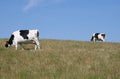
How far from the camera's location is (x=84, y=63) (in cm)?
1883

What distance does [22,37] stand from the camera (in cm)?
2716

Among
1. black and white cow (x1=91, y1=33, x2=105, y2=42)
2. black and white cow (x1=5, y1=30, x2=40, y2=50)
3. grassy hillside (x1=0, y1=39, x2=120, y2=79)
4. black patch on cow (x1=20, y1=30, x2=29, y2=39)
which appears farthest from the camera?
black and white cow (x1=91, y1=33, x2=105, y2=42)

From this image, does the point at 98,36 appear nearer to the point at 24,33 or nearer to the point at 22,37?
the point at 24,33

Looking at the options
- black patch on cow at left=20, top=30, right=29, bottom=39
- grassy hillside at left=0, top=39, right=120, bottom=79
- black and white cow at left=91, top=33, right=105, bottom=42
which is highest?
black patch on cow at left=20, top=30, right=29, bottom=39

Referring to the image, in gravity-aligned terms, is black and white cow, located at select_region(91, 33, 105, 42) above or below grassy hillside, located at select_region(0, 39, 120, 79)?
above

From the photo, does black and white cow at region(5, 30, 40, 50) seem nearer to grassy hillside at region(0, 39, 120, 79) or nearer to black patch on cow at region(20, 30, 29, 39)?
black patch on cow at region(20, 30, 29, 39)

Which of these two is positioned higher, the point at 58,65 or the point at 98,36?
the point at 98,36

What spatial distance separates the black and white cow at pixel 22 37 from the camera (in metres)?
27.1

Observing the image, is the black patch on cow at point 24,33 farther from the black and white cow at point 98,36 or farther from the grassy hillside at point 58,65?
the black and white cow at point 98,36

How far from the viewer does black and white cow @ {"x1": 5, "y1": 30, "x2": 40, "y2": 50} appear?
2709cm

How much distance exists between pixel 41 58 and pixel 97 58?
346 cm

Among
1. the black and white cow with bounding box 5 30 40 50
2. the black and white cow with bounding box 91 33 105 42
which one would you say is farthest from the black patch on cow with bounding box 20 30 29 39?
the black and white cow with bounding box 91 33 105 42

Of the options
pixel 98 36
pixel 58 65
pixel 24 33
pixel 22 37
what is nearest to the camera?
pixel 58 65

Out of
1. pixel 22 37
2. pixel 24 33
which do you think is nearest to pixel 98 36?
pixel 24 33
